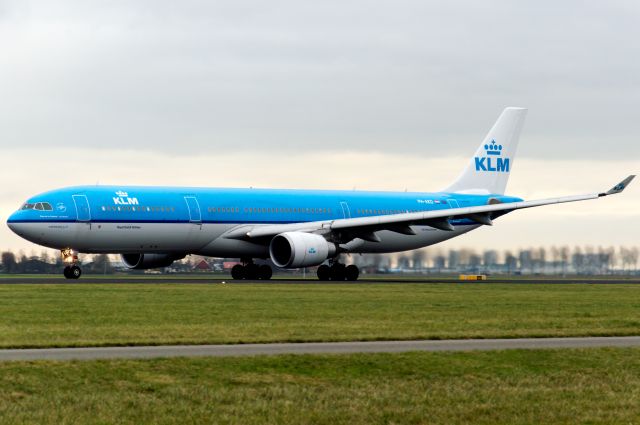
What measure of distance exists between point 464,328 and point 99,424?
635 inches

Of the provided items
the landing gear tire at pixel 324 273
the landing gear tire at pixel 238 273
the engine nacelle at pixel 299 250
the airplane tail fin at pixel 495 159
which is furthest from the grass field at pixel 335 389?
the airplane tail fin at pixel 495 159

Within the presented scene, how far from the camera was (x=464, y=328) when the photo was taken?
3175 centimetres

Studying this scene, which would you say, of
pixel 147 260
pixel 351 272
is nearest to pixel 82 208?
pixel 147 260

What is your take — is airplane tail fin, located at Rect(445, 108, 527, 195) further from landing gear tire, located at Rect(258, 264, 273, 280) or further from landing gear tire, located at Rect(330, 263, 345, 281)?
landing gear tire, located at Rect(258, 264, 273, 280)

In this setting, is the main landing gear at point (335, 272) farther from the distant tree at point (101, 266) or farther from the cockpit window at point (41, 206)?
the distant tree at point (101, 266)

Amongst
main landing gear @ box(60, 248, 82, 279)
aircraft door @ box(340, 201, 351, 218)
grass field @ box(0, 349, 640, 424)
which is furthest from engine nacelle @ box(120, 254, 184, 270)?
grass field @ box(0, 349, 640, 424)

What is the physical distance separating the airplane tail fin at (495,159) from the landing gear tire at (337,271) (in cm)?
1318

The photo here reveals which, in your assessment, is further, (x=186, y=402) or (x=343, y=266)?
(x=343, y=266)

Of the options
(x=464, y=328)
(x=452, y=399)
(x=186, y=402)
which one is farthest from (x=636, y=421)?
(x=464, y=328)

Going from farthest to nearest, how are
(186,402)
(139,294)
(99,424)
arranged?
(139,294), (186,402), (99,424)

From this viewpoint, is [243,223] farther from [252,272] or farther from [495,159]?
[495,159]

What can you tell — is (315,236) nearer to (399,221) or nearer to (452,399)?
(399,221)

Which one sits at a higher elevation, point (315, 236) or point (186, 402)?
point (315, 236)

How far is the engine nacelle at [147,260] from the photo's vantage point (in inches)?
2608
